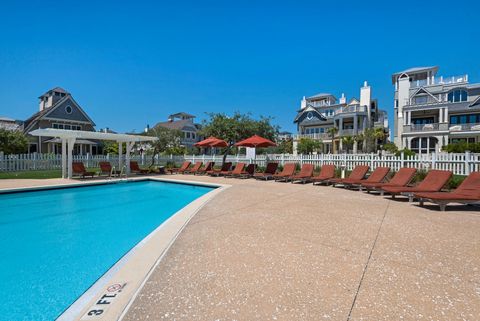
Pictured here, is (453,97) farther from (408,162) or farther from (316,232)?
(316,232)

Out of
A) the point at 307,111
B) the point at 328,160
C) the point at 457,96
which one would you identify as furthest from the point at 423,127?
the point at 328,160

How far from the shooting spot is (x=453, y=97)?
103 feet

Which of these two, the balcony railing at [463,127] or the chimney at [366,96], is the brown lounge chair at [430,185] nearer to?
the balcony railing at [463,127]

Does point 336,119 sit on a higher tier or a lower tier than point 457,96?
lower

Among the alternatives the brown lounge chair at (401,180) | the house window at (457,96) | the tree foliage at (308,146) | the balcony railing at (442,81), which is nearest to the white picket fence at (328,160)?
the brown lounge chair at (401,180)

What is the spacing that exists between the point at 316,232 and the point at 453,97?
3653cm

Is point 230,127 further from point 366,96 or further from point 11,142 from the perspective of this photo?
point 366,96

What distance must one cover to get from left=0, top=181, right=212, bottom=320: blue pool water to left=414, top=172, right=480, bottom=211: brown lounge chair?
22.9 feet

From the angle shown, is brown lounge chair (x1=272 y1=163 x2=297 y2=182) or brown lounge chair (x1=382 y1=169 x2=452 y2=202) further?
brown lounge chair (x1=272 y1=163 x2=297 y2=182)

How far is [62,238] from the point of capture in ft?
18.5

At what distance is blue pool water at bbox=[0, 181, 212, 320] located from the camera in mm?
3365

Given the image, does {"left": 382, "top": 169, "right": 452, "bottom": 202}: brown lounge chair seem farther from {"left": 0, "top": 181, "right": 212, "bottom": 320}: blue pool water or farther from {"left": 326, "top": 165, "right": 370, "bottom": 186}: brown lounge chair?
{"left": 0, "top": 181, "right": 212, "bottom": 320}: blue pool water

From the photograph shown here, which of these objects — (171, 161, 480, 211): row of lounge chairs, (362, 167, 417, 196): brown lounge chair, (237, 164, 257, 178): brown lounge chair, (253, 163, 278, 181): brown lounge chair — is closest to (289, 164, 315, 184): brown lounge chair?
(171, 161, 480, 211): row of lounge chairs

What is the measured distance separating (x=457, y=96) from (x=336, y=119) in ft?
46.1
